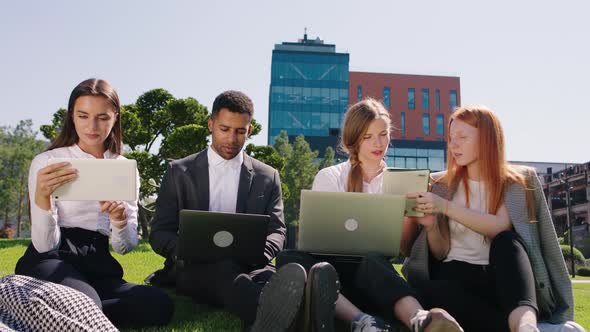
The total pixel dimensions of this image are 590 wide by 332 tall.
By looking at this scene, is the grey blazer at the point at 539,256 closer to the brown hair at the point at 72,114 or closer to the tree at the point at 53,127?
the brown hair at the point at 72,114

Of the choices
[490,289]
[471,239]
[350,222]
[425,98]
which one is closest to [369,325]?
[350,222]

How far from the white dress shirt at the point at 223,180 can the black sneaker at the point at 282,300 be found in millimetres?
1590

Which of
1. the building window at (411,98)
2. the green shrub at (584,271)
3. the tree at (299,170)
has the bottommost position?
the green shrub at (584,271)

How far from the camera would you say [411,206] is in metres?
3.18

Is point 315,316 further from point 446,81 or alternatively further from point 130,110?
point 446,81

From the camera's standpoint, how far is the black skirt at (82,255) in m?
3.15

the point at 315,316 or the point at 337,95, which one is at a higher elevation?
the point at 337,95

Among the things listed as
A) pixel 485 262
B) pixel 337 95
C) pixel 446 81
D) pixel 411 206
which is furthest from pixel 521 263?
pixel 446 81

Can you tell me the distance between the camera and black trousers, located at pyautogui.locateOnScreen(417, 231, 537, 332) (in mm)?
2666

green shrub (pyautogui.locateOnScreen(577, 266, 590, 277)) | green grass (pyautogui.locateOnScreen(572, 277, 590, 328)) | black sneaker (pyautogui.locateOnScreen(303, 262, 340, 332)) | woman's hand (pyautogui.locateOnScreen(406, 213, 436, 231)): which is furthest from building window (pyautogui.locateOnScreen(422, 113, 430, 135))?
black sneaker (pyautogui.locateOnScreen(303, 262, 340, 332))

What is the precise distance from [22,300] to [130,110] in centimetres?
1630

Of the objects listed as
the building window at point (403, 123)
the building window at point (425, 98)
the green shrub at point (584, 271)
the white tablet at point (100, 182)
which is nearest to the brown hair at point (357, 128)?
the white tablet at point (100, 182)

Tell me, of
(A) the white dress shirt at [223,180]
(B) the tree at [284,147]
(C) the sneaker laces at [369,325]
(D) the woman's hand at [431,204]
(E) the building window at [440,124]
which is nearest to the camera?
(C) the sneaker laces at [369,325]

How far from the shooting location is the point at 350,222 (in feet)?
10.3
